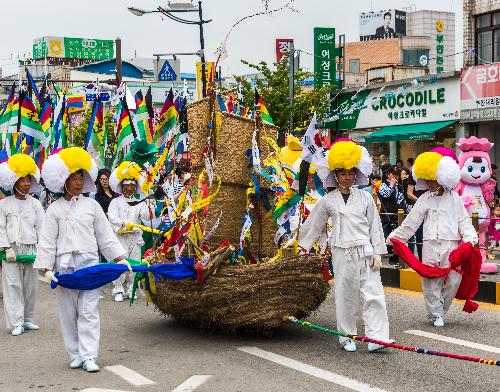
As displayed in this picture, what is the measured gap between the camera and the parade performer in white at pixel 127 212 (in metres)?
10.1

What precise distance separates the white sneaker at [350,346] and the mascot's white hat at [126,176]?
13.7 ft

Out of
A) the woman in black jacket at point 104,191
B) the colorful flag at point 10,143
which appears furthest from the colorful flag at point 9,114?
the woman in black jacket at point 104,191

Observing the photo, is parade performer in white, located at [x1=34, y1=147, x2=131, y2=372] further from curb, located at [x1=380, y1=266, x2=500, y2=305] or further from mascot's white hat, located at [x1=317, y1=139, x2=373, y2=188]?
curb, located at [x1=380, y1=266, x2=500, y2=305]

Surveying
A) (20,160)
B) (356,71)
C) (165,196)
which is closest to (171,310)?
(165,196)

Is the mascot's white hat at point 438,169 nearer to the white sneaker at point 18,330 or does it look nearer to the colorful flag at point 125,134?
the white sneaker at point 18,330

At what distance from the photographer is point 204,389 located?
568cm

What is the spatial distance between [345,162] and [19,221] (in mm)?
3548

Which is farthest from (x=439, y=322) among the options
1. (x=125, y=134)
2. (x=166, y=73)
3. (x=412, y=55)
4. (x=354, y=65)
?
(x=412, y=55)

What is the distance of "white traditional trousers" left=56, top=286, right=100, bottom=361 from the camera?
6.39 m

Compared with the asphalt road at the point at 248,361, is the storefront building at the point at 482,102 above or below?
above

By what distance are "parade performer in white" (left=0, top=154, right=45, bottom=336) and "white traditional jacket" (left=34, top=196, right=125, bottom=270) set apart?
169cm

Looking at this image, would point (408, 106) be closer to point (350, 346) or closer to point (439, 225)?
point (439, 225)

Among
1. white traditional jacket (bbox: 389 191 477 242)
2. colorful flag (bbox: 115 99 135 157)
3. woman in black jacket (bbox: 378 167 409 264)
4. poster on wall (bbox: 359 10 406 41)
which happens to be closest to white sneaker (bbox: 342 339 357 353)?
white traditional jacket (bbox: 389 191 477 242)

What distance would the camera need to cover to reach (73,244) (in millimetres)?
6523
